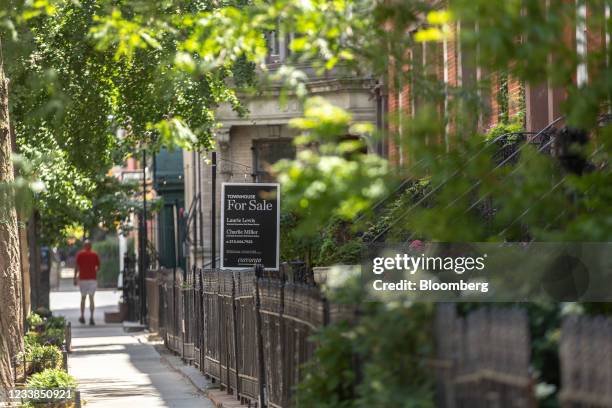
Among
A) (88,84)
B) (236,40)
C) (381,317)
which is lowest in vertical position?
(381,317)

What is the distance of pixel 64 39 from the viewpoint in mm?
20297

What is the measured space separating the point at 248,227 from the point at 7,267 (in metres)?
4.55

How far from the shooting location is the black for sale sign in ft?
64.5

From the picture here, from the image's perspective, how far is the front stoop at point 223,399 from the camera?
1499 cm

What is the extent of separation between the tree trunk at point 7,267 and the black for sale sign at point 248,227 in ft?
12.5

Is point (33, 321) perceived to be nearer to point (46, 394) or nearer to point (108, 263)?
point (46, 394)

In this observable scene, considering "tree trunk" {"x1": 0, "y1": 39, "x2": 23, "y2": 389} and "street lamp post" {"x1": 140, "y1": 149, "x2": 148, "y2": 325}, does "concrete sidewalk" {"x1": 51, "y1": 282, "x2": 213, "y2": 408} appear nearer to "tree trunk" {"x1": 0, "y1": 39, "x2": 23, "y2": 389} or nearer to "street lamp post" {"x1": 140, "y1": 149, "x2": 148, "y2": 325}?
"street lamp post" {"x1": 140, "y1": 149, "x2": 148, "y2": 325}

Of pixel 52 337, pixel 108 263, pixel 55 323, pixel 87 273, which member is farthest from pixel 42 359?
pixel 108 263

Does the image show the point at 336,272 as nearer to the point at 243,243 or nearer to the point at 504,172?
the point at 504,172

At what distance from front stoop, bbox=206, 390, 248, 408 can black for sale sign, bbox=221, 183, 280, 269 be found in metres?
3.10

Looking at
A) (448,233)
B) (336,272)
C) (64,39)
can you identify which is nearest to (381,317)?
(448,233)

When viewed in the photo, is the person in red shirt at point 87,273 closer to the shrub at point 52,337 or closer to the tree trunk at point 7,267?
the shrub at point 52,337

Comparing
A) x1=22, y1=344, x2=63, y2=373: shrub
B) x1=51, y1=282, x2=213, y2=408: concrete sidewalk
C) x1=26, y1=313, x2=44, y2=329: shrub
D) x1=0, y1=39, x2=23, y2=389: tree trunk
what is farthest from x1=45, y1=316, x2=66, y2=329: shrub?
x1=0, y1=39, x2=23, y2=389: tree trunk

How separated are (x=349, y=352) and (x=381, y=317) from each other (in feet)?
3.27
